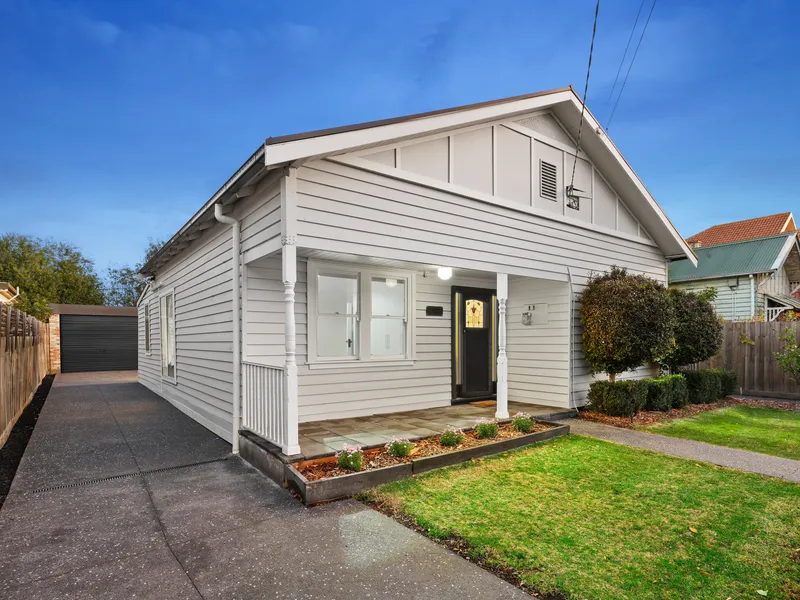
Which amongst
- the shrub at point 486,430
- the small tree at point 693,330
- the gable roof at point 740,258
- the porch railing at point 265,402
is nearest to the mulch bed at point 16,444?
the porch railing at point 265,402

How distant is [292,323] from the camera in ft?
15.3

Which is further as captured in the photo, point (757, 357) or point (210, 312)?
point (757, 357)

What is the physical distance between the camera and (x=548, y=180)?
793 cm

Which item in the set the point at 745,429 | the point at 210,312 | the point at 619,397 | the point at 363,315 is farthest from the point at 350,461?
the point at 745,429

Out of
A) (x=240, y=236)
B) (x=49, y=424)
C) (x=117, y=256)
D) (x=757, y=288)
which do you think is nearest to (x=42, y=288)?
(x=49, y=424)

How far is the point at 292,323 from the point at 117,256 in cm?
15049

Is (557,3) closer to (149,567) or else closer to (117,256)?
(149,567)

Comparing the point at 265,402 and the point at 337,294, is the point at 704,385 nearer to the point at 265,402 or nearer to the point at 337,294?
the point at 337,294

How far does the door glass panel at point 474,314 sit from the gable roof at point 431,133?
3226mm

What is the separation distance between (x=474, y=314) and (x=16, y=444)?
23.3ft

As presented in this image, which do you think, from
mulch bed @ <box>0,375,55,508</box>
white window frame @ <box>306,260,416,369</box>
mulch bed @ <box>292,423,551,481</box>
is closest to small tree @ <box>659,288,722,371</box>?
mulch bed @ <box>292,423,551,481</box>

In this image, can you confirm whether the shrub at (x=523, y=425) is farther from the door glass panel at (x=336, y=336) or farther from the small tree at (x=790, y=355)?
the small tree at (x=790, y=355)

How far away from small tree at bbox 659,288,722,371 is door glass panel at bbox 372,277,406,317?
542 cm

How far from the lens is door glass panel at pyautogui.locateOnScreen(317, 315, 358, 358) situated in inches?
264
